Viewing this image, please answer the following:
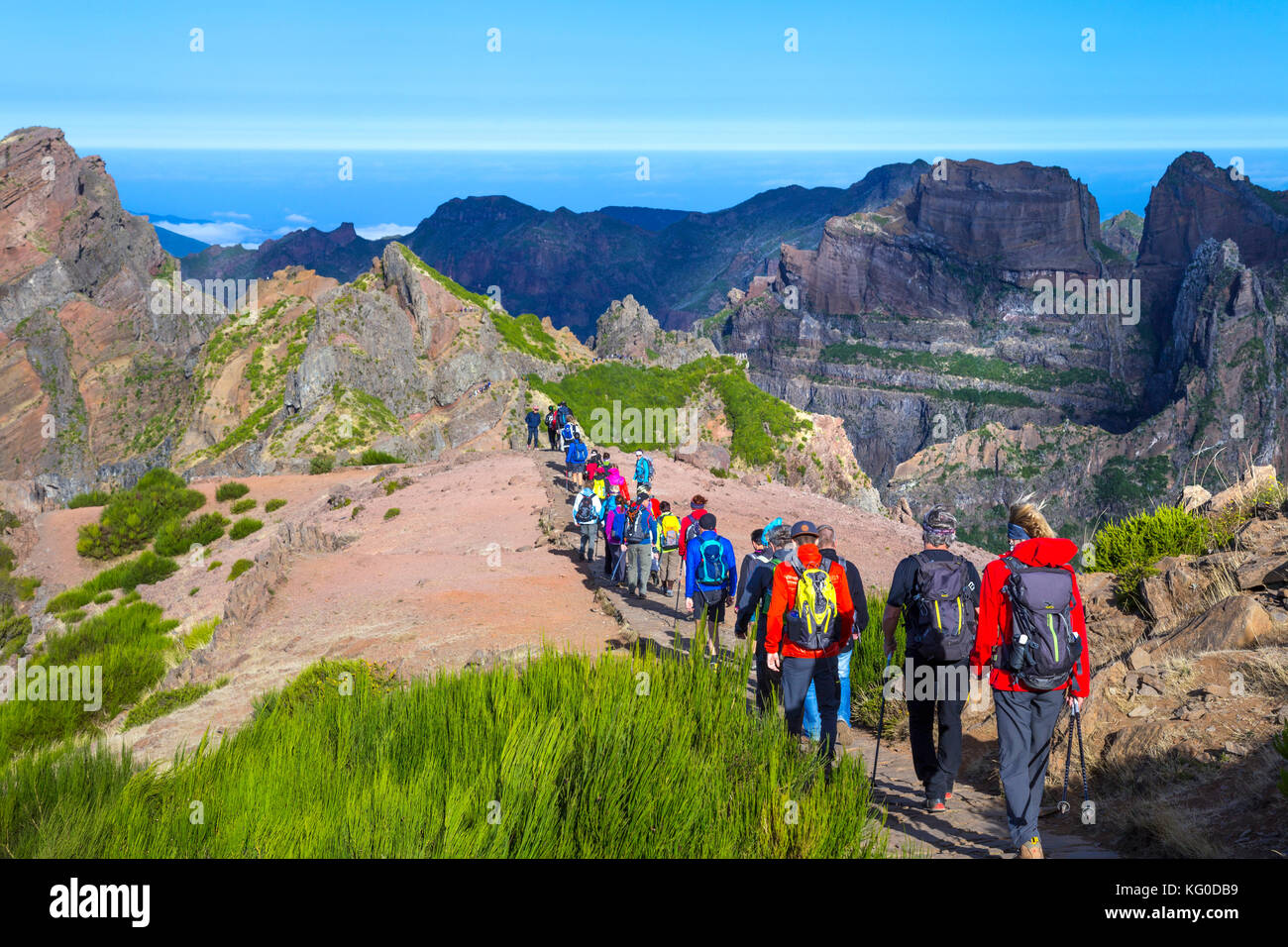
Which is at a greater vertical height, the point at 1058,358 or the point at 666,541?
the point at 1058,358

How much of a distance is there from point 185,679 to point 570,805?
902 centimetres

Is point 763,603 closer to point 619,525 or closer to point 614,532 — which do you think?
point 619,525

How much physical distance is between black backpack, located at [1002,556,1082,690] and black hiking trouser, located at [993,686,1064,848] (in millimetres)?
146

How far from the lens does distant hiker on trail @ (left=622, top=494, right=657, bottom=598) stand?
12.3 m

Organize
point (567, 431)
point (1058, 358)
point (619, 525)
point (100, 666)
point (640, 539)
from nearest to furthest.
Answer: point (100, 666) < point (640, 539) < point (619, 525) < point (567, 431) < point (1058, 358)

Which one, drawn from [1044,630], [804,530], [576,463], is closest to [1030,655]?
[1044,630]

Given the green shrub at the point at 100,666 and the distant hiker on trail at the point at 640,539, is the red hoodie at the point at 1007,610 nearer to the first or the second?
the distant hiker on trail at the point at 640,539

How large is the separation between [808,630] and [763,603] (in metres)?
0.89

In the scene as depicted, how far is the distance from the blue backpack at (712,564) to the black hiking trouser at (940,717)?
3363 millimetres

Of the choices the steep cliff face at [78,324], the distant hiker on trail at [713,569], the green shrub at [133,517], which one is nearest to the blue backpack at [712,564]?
the distant hiker on trail at [713,569]

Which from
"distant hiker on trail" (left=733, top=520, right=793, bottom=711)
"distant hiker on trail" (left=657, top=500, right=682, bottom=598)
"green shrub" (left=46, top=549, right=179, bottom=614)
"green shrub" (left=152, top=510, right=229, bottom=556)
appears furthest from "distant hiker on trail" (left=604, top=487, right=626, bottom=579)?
"green shrub" (left=152, top=510, right=229, bottom=556)

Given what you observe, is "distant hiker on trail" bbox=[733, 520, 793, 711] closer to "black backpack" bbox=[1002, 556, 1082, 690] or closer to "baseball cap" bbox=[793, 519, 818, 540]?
"baseball cap" bbox=[793, 519, 818, 540]

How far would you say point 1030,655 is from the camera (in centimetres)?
483

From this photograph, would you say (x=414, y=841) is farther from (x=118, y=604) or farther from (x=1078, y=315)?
(x=1078, y=315)
